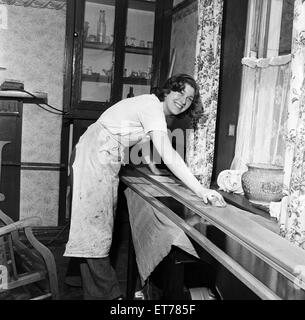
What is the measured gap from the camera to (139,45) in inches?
154

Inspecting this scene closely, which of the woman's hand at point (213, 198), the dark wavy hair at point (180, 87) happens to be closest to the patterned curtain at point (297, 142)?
the woman's hand at point (213, 198)

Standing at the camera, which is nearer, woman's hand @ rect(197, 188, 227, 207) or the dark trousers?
woman's hand @ rect(197, 188, 227, 207)

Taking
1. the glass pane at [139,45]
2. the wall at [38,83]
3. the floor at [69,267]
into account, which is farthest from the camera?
the glass pane at [139,45]

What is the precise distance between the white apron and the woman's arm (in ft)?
1.55

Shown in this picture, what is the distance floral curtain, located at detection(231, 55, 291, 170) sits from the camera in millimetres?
2553

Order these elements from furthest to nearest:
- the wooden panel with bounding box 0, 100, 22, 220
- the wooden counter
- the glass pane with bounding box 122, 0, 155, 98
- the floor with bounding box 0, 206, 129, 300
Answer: the glass pane with bounding box 122, 0, 155, 98 < the wooden panel with bounding box 0, 100, 22, 220 < the floor with bounding box 0, 206, 129, 300 < the wooden counter

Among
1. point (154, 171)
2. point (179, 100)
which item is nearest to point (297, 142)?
point (179, 100)

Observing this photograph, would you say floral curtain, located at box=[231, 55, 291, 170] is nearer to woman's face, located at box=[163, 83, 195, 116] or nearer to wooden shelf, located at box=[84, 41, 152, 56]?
woman's face, located at box=[163, 83, 195, 116]

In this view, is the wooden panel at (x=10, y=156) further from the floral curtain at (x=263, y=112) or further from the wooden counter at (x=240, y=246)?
the floral curtain at (x=263, y=112)

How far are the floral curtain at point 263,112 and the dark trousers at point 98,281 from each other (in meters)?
1.13

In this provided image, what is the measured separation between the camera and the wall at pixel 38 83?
3768 millimetres

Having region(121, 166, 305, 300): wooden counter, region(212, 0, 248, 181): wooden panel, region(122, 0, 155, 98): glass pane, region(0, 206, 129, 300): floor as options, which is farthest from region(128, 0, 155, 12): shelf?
region(121, 166, 305, 300): wooden counter

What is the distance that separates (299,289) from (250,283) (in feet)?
0.48

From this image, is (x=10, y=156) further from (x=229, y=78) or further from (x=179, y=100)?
(x=229, y=78)
